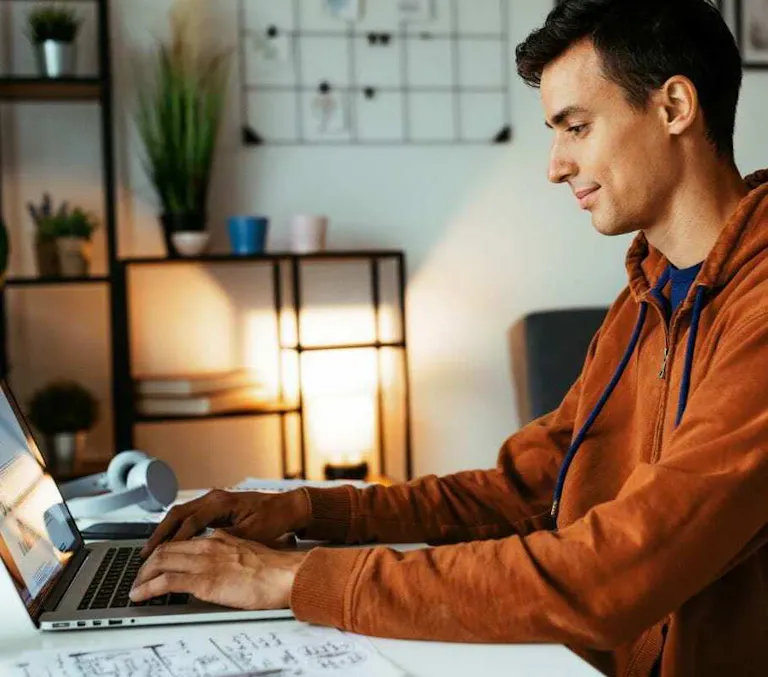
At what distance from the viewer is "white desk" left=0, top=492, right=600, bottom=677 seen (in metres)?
0.91

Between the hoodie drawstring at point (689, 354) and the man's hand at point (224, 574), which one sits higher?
the hoodie drawstring at point (689, 354)

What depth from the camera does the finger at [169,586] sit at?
1056mm

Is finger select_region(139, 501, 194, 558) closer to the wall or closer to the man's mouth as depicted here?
the man's mouth

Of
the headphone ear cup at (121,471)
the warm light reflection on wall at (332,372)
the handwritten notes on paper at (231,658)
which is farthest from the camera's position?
the warm light reflection on wall at (332,372)

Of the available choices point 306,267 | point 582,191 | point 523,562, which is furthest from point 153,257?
point 523,562

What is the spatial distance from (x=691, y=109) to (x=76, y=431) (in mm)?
1975

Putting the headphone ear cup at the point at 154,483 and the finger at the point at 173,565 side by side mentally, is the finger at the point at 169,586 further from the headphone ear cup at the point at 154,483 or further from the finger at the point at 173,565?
the headphone ear cup at the point at 154,483

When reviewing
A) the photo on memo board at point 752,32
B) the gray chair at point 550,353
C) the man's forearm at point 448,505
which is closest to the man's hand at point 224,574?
the man's forearm at point 448,505

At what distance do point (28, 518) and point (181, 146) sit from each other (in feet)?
5.90

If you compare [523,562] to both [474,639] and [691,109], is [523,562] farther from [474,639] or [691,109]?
[691,109]

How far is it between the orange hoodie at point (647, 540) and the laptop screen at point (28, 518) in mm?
275

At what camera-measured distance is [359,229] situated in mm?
3148

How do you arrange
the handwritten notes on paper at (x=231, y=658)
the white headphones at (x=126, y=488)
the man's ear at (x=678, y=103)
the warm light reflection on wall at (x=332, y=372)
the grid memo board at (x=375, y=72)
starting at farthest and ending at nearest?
the grid memo board at (x=375, y=72) < the warm light reflection on wall at (x=332, y=372) < the white headphones at (x=126, y=488) < the man's ear at (x=678, y=103) < the handwritten notes on paper at (x=231, y=658)

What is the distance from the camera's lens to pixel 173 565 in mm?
1075
